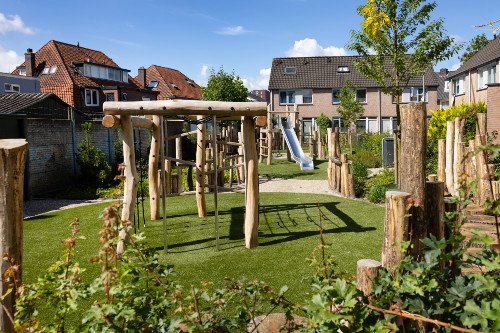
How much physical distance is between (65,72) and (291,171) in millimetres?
24988

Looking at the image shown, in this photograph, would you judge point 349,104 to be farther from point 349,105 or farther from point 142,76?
point 142,76

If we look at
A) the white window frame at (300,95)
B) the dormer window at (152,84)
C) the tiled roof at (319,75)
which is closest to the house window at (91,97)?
the dormer window at (152,84)

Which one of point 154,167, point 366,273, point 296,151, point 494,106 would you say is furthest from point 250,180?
point 296,151

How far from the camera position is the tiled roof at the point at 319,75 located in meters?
41.8

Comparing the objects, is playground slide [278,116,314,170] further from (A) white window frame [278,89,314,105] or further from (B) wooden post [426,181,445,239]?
(A) white window frame [278,89,314,105]

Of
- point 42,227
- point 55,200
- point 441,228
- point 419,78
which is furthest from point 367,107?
point 441,228

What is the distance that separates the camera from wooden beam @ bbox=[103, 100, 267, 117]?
6648 mm

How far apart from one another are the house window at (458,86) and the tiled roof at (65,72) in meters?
29.7

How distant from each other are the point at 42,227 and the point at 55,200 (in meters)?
4.28

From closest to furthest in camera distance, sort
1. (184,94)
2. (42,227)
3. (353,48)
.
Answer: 1. (42,227)
2. (353,48)
3. (184,94)

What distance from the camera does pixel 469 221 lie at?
682 cm

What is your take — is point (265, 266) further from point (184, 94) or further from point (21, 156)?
point (184, 94)

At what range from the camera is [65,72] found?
3538 centimetres

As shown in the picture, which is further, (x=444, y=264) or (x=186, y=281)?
(x=186, y=281)
